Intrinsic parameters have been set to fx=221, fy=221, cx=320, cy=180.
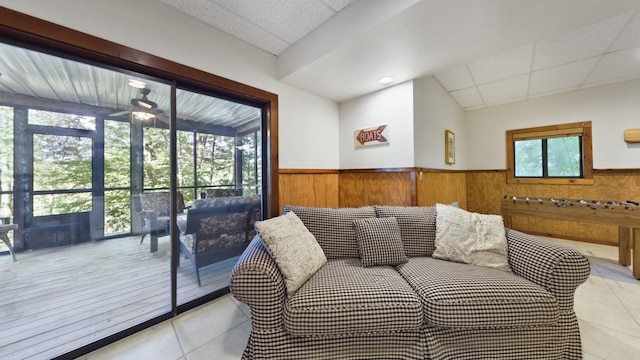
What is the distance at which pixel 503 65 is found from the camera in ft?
8.65

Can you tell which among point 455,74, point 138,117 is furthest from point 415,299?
point 455,74

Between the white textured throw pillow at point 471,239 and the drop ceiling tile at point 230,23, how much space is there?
2.25 meters

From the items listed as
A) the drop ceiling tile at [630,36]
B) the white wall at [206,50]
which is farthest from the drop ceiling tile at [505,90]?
the white wall at [206,50]

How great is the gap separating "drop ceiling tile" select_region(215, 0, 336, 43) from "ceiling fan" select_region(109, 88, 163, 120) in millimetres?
945

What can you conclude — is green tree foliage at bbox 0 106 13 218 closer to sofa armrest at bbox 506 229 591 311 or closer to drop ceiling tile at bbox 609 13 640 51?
sofa armrest at bbox 506 229 591 311

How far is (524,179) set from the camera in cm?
385

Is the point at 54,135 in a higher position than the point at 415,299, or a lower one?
higher

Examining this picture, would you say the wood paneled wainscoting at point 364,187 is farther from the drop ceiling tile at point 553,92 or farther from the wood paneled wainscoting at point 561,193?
the drop ceiling tile at point 553,92

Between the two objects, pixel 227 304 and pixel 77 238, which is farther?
pixel 227 304

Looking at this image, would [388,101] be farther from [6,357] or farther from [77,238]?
[6,357]

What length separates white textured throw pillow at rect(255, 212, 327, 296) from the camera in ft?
4.31

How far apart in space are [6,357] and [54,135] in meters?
1.39

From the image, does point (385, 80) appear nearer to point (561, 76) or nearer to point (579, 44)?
point (579, 44)

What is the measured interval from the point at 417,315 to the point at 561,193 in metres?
4.14
